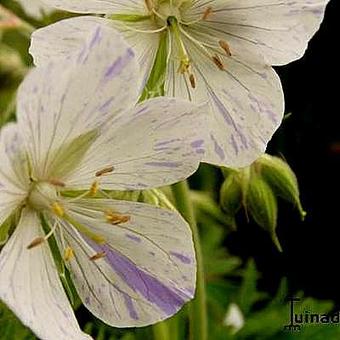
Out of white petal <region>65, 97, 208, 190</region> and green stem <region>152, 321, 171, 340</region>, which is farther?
green stem <region>152, 321, 171, 340</region>

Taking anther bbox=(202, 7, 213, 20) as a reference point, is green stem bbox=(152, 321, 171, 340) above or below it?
below

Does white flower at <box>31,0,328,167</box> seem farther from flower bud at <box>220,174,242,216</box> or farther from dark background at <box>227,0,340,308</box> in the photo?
dark background at <box>227,0,340,308</box>

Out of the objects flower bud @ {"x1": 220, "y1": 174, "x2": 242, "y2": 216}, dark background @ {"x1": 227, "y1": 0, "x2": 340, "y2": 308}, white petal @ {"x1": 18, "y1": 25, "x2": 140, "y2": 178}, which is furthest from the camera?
dark background @ {"x1": 227, "y1": 0, "x2": 340, "y2": 308}

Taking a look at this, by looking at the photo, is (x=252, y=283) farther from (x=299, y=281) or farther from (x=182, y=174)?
(x=182, y=174)

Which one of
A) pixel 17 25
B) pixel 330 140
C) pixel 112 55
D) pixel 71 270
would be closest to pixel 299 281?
pixel 330 140

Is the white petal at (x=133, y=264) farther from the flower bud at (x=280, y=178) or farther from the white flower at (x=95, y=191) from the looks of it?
the flower bud at (x=280, y=178)

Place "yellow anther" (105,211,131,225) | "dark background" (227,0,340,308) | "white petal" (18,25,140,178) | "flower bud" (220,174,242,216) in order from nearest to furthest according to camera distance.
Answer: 1. "white petal" (18,25,140,178)
2. "yellow anther" (105,211,131,225)
3. "flower bud" (220,174,242,216)
4. "dark background" (227,0,340,308)

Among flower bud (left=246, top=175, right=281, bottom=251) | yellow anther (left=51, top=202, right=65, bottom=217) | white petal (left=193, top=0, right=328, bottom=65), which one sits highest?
white petal (left=193, top=0, right=328, bottom=65)

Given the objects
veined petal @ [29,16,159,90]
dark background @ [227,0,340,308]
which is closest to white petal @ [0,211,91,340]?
veined petal @ [29,16,159,90]

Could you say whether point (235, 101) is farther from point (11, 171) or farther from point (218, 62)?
point (11, 171)
